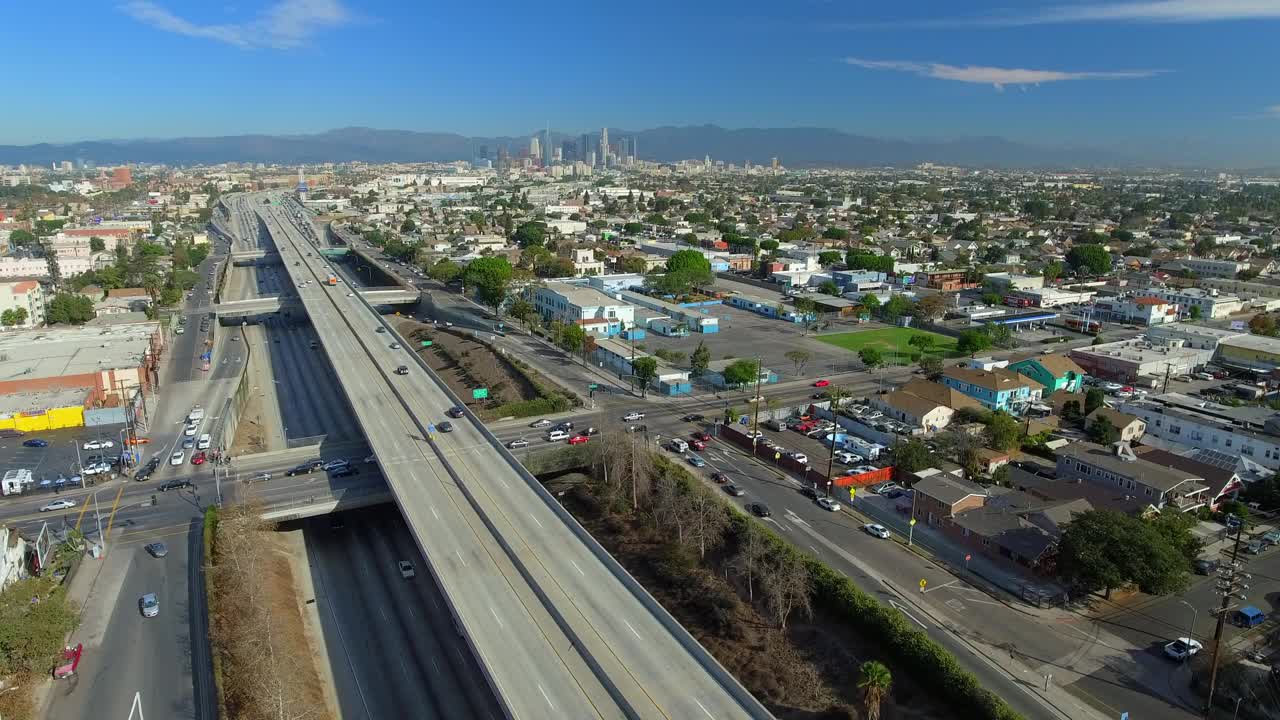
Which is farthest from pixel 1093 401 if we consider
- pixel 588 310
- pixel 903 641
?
pixel 588 310

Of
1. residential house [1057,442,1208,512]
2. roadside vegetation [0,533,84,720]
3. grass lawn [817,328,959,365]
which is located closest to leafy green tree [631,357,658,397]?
grass lawn [817,328,959,365]

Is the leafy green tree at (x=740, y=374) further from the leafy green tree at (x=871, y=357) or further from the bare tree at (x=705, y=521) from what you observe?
the bare tree at (x=705, y=521)

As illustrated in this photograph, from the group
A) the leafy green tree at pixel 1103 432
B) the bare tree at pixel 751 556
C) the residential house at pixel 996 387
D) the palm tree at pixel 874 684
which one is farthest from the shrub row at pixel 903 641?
the residential house at pixel 996 387

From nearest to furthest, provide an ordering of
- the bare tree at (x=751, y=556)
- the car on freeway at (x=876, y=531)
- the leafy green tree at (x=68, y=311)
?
the bare tree at (x=751, y=556) → the car on freeway at (x=876, y=531) → the leafy green tree at (x=68, y=311)

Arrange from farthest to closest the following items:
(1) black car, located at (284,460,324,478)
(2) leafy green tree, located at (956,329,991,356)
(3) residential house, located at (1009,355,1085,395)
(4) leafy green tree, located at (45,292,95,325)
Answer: (4) leafy green tree, located at (45,292,95,325) → (2) leafy green tree, located at (956,329,991,356) → (3) residential house, located at (1009,355,1085,395) → (1) black car, located at (284,460,324,478)

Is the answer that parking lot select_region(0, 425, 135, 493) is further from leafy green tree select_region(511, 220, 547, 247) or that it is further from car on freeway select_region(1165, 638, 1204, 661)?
leafy green tree select_region(511, 220, 547, 247)

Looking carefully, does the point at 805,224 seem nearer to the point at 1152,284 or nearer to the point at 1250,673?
the point at 1152,284
